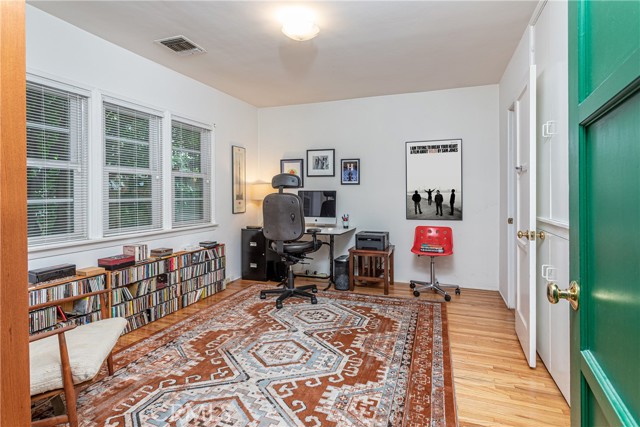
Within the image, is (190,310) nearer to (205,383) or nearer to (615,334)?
(205,383)

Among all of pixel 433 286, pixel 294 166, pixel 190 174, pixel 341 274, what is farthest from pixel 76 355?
pixel 294 166

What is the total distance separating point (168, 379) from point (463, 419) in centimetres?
174

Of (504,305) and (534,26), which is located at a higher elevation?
(534,26)

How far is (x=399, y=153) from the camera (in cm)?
453

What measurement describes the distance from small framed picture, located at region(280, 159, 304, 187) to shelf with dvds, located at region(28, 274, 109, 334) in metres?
2.91

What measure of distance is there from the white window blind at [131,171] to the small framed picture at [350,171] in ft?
7.78

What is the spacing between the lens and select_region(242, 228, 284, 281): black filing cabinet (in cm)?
461

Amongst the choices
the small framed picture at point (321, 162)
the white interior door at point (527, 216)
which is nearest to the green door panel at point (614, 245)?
the white interior door at point (527, 216)

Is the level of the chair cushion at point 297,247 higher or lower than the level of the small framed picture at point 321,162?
lower

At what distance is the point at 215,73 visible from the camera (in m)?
3.75

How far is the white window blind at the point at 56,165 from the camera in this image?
8.09 ft

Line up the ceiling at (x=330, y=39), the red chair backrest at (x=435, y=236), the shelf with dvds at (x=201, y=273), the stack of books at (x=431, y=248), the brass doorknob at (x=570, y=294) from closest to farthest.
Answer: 1. the brass doorknob at (x=570, y=294)
2. the ceiling at (x=330, y=39)
3. the shelf with dvds at (x=201, y=273)
4. the stack of books at (x=431, y=248)
5. the red chair backrest at (x=435, y=236)

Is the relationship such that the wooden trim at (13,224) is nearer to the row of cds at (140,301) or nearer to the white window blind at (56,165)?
the white window blind at (56,165)

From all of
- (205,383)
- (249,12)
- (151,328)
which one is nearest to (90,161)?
(151,328)
